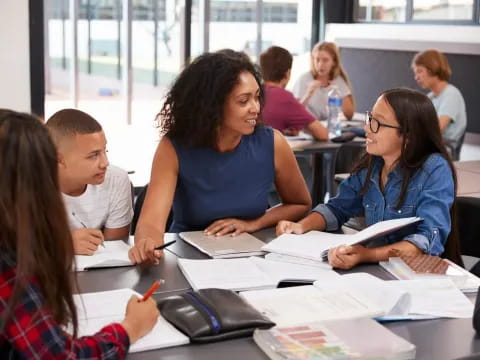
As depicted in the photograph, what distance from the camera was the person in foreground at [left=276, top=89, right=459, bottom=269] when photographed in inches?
99.0

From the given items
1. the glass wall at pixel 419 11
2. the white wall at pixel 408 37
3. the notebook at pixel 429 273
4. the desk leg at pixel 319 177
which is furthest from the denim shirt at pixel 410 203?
the glass wall at pixel 419 11

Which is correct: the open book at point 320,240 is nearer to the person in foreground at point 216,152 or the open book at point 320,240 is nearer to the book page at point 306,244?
the book page at point 306,244

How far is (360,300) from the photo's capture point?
1914 mm

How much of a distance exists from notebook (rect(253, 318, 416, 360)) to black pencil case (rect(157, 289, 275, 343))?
4 centimetres

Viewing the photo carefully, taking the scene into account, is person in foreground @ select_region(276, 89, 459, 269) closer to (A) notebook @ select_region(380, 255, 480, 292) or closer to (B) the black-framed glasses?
(B) the black-framed glasses

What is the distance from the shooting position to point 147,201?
8.89ft

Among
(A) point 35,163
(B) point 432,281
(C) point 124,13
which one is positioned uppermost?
(C) point 124,13

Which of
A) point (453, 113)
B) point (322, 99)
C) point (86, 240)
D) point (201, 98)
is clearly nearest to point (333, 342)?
point (86, 240)

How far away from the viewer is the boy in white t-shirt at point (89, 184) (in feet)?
8.25

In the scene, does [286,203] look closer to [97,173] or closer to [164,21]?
[97,173]

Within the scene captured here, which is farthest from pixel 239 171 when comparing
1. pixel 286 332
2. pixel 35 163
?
pixel 35 163

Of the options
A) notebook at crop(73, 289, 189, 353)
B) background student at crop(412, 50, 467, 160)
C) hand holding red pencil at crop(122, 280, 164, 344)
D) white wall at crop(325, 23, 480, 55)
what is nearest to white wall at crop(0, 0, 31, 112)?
background student at crop(412, 50, 467, 160)

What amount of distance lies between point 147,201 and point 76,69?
623 cm

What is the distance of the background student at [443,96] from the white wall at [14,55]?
9.79 feet
